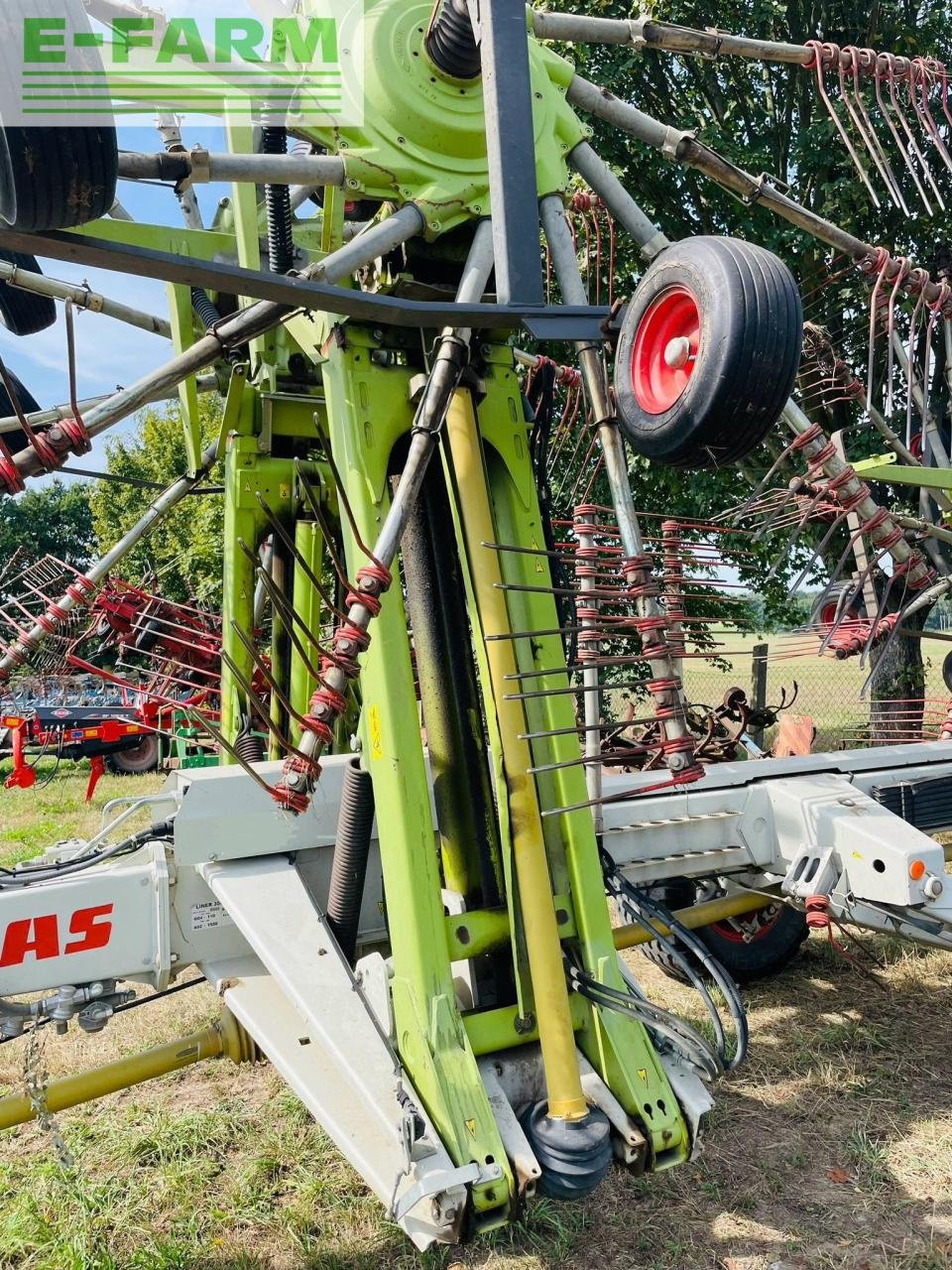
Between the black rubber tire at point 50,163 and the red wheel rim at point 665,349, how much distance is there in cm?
142

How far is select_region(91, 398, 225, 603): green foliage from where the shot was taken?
1580 cm

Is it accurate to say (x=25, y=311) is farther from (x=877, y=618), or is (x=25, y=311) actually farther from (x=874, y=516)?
(x=877, y=618)

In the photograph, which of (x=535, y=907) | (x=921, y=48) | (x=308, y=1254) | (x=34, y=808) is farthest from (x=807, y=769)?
(x=34, y=808)

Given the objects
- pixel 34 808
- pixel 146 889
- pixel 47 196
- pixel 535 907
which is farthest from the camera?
pixel 34 808

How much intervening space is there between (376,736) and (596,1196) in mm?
1839

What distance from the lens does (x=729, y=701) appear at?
5324mm

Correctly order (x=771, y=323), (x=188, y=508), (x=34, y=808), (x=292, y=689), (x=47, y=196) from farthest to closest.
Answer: (x=188, y=508)
(x=34, y=808)
(x=292, y=689)
(x=771, y=323)
(x=47, y=196)

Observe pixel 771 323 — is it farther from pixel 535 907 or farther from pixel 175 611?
pixel 175 611

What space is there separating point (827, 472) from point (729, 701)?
1.32 meters

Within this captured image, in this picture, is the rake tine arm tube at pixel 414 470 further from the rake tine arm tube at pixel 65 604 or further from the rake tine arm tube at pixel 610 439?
the rake tine arm tube at pixel 65 604

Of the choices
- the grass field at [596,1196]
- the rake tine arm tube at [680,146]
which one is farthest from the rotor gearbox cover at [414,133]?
the grass field at [596,1196]

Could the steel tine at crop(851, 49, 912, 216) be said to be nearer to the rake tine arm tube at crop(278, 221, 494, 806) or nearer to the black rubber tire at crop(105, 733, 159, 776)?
the rake tine arm tube at crop(278, 221, 494, 806)

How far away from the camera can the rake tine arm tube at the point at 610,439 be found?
2699 mm

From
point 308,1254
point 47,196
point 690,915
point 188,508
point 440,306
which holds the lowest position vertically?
point 308,1254
